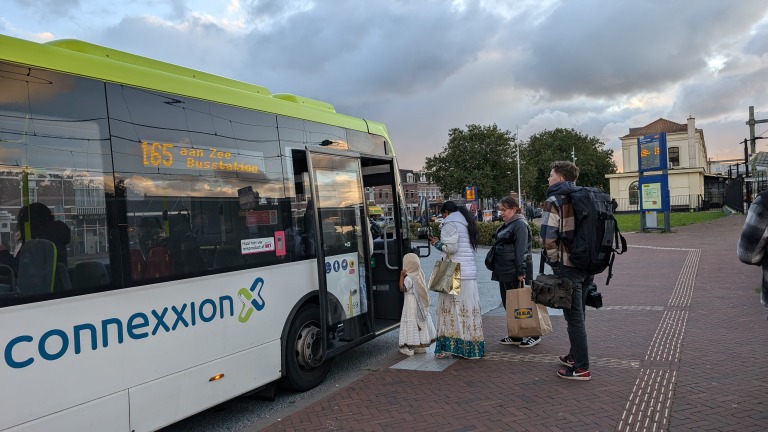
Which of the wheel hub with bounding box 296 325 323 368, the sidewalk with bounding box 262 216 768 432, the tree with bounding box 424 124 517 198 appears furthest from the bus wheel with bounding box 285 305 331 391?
the tree with bounding box 424 124 517 198

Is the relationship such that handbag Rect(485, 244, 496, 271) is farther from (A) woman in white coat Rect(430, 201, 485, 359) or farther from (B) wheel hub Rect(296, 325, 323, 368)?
(B) wheel hub Rect(296, 325, 323, 368)

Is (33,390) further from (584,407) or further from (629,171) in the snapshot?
(629,171)

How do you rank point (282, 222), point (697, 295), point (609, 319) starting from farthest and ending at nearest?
point (697, 295) → point (609, 319) → point (282, 222)

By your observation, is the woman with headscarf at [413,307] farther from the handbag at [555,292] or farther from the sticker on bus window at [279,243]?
the sticker on bus window at [279,243]

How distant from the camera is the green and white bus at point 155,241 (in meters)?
2.99

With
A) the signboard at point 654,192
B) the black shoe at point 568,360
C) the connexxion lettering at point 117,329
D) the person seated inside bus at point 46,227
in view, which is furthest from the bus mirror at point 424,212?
the signboard at point 654,192

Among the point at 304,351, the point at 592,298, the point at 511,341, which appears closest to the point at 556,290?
the point at 592,298

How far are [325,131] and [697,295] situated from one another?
25.1 ft

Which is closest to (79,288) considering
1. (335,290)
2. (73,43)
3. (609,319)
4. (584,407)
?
(73,43)

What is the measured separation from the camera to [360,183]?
596 centimetres

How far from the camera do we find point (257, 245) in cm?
451

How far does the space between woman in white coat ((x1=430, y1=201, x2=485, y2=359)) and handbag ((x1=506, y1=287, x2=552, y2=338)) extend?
1.17ft

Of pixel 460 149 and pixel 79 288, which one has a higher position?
pixel 460 149

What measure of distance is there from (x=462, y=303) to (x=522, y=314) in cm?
65
